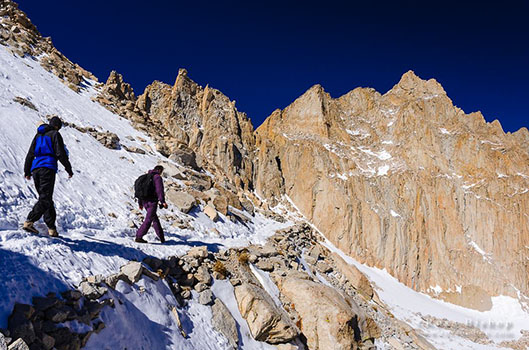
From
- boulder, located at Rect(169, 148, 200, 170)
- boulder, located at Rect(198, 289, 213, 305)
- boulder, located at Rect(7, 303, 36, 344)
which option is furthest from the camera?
boulder, located at Rect(169, 148, 200, 170)

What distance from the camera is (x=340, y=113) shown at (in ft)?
272

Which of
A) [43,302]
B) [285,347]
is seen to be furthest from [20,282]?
[285,347]

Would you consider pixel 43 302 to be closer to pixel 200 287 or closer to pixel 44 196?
pixel 44 196

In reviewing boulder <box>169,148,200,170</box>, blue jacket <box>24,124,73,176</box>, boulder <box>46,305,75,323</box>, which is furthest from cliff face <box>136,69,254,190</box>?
boulder <box>46,305,75,323</box>

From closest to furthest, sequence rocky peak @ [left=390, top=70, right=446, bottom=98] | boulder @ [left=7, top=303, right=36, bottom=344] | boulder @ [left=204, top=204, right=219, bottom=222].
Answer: boulder @ [left=7, top=303, right=36, bottom=344] → boulder @ [left=204, top=204, right=219, bottom=222] → rocky peak @ [left=390, top=70, right=446, bottom=98]

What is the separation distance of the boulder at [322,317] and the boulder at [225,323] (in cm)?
287

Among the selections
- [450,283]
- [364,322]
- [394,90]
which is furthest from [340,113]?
[364,322]

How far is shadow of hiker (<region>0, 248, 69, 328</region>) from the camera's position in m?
3.56

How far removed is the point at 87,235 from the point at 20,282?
314 centimetres

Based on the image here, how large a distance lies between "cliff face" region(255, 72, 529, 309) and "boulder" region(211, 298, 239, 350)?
52.3 meters

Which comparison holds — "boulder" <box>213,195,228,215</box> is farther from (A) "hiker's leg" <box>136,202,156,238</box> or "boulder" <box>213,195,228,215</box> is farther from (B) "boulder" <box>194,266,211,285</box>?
(B) "boulder" <box>194,266,211,285</box>

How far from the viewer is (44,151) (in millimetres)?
5500

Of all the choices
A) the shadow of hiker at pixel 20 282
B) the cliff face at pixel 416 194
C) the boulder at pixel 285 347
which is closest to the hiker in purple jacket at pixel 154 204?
the shadow of hiker at pixel 20 282

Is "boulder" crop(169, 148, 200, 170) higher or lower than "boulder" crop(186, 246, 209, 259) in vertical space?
higher
